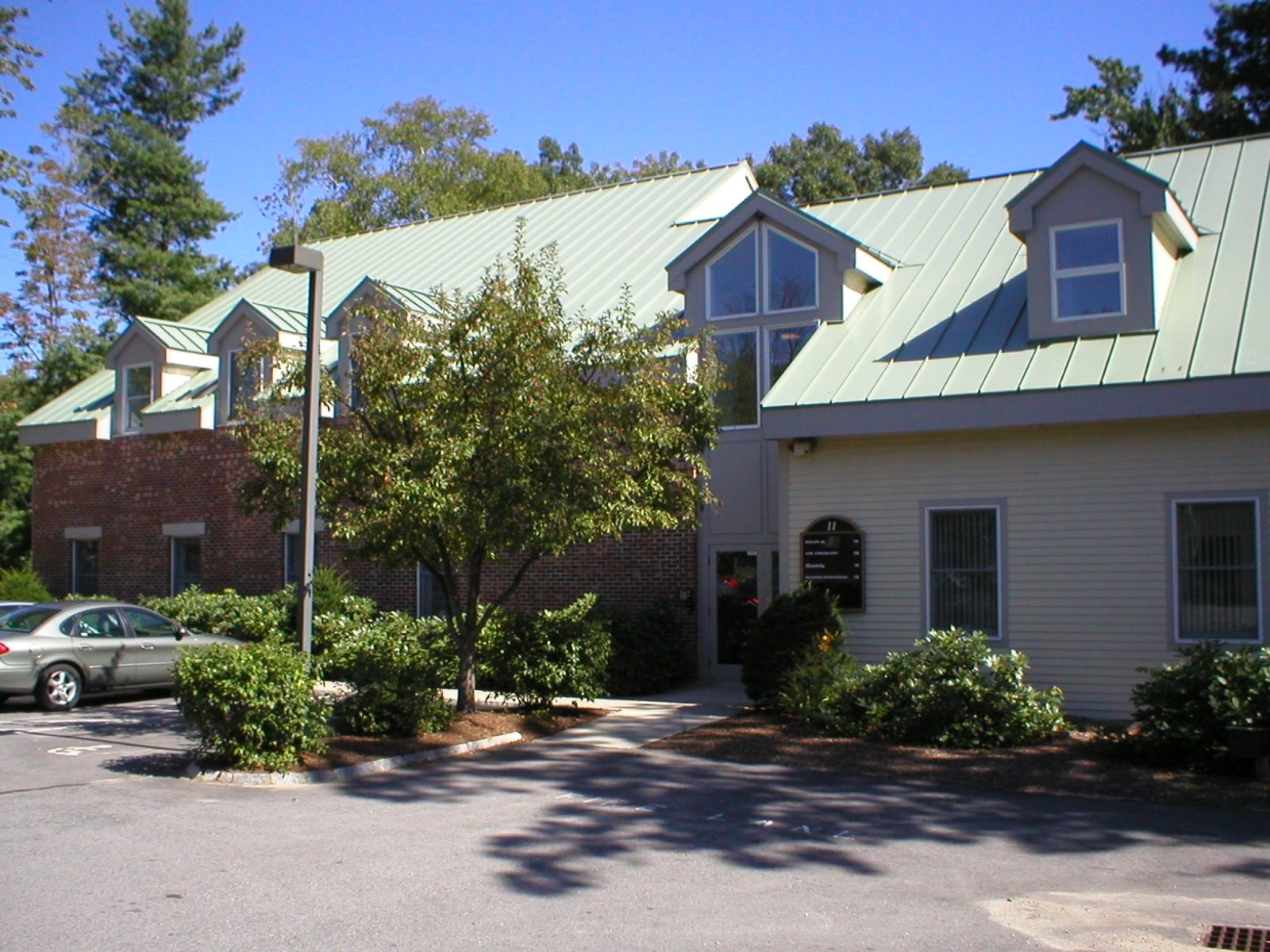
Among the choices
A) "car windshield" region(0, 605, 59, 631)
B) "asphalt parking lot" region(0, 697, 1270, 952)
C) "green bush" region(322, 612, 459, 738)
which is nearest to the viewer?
"asphalt parking lot" region(0, 697, 1270, 952)

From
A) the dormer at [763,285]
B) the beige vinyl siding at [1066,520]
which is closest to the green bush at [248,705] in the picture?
the beige vinyl siding at [1066,520]

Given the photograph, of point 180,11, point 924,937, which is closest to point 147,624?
point 924,937

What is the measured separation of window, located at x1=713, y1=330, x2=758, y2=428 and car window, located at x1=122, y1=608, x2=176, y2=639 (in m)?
8.62

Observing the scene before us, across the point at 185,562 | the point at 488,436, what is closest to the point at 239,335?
the point at 185,562

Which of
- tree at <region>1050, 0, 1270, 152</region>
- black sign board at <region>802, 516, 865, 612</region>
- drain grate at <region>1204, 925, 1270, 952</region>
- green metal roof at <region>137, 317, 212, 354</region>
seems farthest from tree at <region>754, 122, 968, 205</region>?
drain grate at <region>1204, 925, 1270, 952</region>

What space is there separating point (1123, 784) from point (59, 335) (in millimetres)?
39153

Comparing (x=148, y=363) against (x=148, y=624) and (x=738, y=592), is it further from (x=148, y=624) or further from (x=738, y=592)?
(x=738, y=592)

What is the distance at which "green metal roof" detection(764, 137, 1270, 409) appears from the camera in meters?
14.1

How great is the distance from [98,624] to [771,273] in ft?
35.3

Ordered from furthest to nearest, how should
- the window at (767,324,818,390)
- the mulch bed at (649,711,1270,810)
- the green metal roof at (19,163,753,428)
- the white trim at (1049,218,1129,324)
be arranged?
the green metal roof at (19,163,753,428), the window at (767,324,818,390), the white trim at (1049,218,1129,324), the mulch bed at (649,711,1270,810)

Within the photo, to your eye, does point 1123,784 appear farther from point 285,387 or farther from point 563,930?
point 285,387

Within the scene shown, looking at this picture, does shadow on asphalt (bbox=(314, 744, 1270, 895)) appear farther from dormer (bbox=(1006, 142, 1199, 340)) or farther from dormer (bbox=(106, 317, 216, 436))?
dormer (bbox=(106, 317, 216, 436))

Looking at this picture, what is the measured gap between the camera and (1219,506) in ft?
45.0

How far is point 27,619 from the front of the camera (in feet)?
54.3
